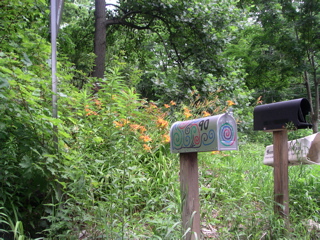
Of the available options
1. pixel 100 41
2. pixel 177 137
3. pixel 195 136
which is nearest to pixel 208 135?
pixel 195 136

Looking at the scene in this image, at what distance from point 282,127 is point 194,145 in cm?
126

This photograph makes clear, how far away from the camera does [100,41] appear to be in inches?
329

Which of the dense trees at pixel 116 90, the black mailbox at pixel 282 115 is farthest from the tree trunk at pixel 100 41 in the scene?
the black mailbox at pixel 282 115

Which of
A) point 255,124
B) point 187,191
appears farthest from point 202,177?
point 187,191

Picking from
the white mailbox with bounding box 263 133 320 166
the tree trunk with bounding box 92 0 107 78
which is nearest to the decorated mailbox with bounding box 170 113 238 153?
the white mailbox with bounding box 263 133 320 166

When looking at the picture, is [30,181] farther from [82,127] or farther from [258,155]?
[258,155]

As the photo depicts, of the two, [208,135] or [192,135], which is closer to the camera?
[208,135]

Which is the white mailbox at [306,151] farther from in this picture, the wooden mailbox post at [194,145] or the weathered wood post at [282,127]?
the wooden mailbox post at [194,145]

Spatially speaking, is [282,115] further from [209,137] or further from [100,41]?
[100,41]

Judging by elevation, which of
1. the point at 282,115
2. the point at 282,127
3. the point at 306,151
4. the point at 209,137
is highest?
the point at 282,115

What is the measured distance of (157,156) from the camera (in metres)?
4.51

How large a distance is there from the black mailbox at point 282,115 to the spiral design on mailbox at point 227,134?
1.08 m

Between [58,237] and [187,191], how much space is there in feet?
3.77

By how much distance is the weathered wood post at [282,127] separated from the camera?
10.3 ft
